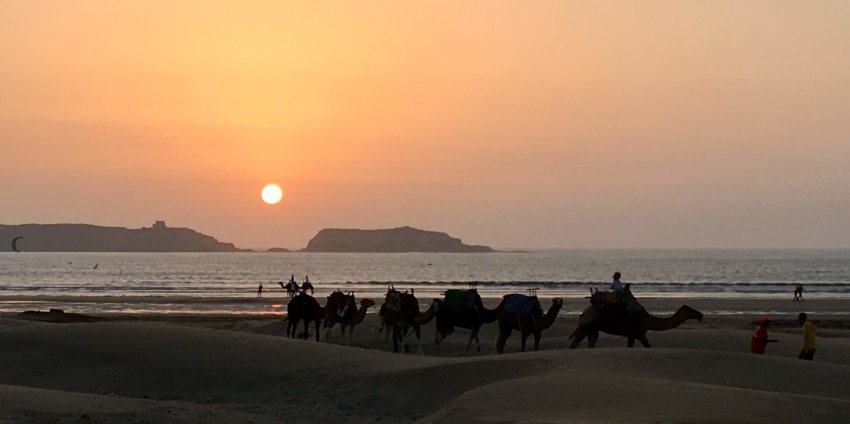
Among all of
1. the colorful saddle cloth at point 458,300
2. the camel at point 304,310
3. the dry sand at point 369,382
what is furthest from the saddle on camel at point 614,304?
the camel at point 304,310

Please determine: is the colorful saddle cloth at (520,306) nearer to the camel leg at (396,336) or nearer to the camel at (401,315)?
the camel at (401,315)

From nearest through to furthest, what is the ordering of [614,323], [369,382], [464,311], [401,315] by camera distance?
[369,382] < [614,323] < [464,311] < [401,315]

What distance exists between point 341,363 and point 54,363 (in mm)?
6070

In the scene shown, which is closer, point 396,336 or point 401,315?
point 401,315

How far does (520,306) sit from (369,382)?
739cm

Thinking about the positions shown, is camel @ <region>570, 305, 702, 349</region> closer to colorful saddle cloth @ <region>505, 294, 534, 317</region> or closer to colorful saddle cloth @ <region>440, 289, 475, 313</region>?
colorful saddle cloth @ <region>505, 294, 534, 317</region>

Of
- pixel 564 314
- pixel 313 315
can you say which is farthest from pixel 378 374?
pixel 564 314

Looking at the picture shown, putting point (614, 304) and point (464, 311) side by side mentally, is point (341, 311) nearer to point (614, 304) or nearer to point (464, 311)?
point (464, 311)

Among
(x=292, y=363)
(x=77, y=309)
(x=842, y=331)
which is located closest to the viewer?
(x=292, y=363)

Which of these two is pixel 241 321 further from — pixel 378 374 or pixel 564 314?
pixel 378 374

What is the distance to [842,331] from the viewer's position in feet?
130

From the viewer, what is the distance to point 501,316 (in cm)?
2541

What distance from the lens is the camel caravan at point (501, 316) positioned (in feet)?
76.4

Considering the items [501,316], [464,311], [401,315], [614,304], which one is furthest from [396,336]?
[614,304]
